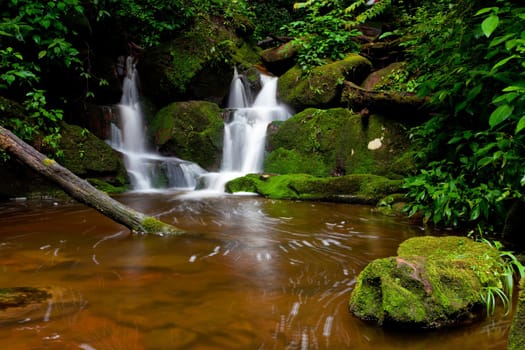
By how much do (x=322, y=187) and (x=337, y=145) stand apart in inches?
70.5

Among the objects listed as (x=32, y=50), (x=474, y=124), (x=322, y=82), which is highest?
(x=32, y=50)

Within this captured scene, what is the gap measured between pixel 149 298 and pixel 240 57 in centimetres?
1205

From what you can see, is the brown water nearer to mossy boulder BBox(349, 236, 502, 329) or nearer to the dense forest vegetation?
mossy boulder BBox(349, 236, 502, 329)

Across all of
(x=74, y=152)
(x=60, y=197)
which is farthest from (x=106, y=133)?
(x=60, y=197)

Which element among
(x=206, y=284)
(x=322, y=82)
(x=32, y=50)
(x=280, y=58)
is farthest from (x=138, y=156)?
(x=206, y=284)

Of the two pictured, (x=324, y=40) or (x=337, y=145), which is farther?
(x=324, y=40)

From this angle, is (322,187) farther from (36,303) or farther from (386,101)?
(36,303)

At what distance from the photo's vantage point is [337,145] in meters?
8.89

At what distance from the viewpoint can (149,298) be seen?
2459 mm

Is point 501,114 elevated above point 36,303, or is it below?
above

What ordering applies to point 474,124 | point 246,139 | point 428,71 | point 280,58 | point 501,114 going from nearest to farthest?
1. point 501,114
2. point 474,124
3. point 428,71
4. point 246,139
5. point 280,58

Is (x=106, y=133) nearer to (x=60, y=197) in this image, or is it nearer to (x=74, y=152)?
(x=74, y=152)

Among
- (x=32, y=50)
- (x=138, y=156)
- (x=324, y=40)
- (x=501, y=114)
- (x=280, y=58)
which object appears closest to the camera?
(x=501, y=114)

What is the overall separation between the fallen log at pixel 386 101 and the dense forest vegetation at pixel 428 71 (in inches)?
15.6
